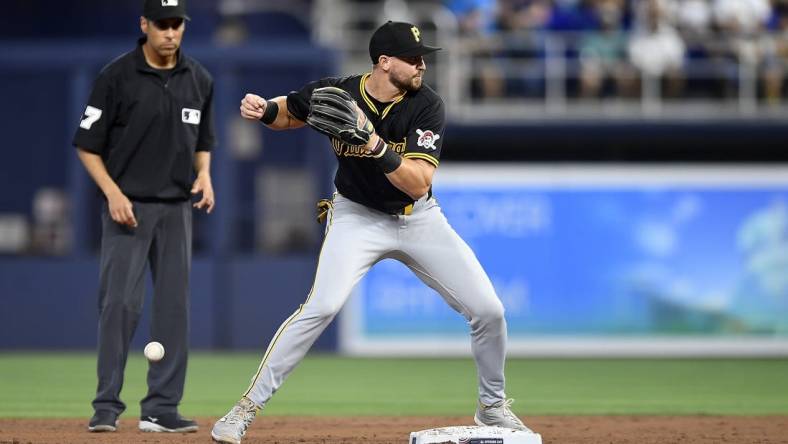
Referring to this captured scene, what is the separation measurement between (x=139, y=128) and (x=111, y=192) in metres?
0.42

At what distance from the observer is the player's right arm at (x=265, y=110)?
22.3ft

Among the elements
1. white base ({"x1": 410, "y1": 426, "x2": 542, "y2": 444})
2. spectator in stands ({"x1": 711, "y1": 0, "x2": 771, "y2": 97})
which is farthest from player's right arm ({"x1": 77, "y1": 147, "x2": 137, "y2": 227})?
spectator in stands ({"x1": 711, "y1": 0, "x2": 771, "y2": 97})

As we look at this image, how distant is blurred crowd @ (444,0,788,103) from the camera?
57.3 feet

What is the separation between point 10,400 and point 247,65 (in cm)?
799

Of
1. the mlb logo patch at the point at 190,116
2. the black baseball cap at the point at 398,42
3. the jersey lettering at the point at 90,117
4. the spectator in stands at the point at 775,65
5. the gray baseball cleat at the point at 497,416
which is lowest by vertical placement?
the gray baseball cleat at the point at 497,416

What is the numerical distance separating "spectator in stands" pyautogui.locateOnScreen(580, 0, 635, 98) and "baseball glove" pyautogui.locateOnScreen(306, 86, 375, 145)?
11260mm

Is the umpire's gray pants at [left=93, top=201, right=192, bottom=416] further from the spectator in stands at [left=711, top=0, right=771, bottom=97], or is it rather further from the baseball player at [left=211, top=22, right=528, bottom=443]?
the spectator in stands at [left=711, top=0, right=771, bottom=97]

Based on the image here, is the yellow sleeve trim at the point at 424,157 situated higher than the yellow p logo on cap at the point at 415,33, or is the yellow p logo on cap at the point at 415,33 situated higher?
the yellow p logo on cap at the point at 415,33

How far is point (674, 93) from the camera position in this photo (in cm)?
1766

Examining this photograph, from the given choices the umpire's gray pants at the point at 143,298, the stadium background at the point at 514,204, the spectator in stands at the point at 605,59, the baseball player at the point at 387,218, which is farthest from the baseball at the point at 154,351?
the spectator in stands at the point at 605,59

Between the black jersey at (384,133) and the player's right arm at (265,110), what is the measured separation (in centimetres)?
4

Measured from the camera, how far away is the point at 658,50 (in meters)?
17.4

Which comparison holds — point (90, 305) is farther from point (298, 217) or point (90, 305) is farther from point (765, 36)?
point (765, 36)

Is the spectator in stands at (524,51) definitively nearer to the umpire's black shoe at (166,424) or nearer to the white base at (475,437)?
the umpire's black shoe at (166,424)
